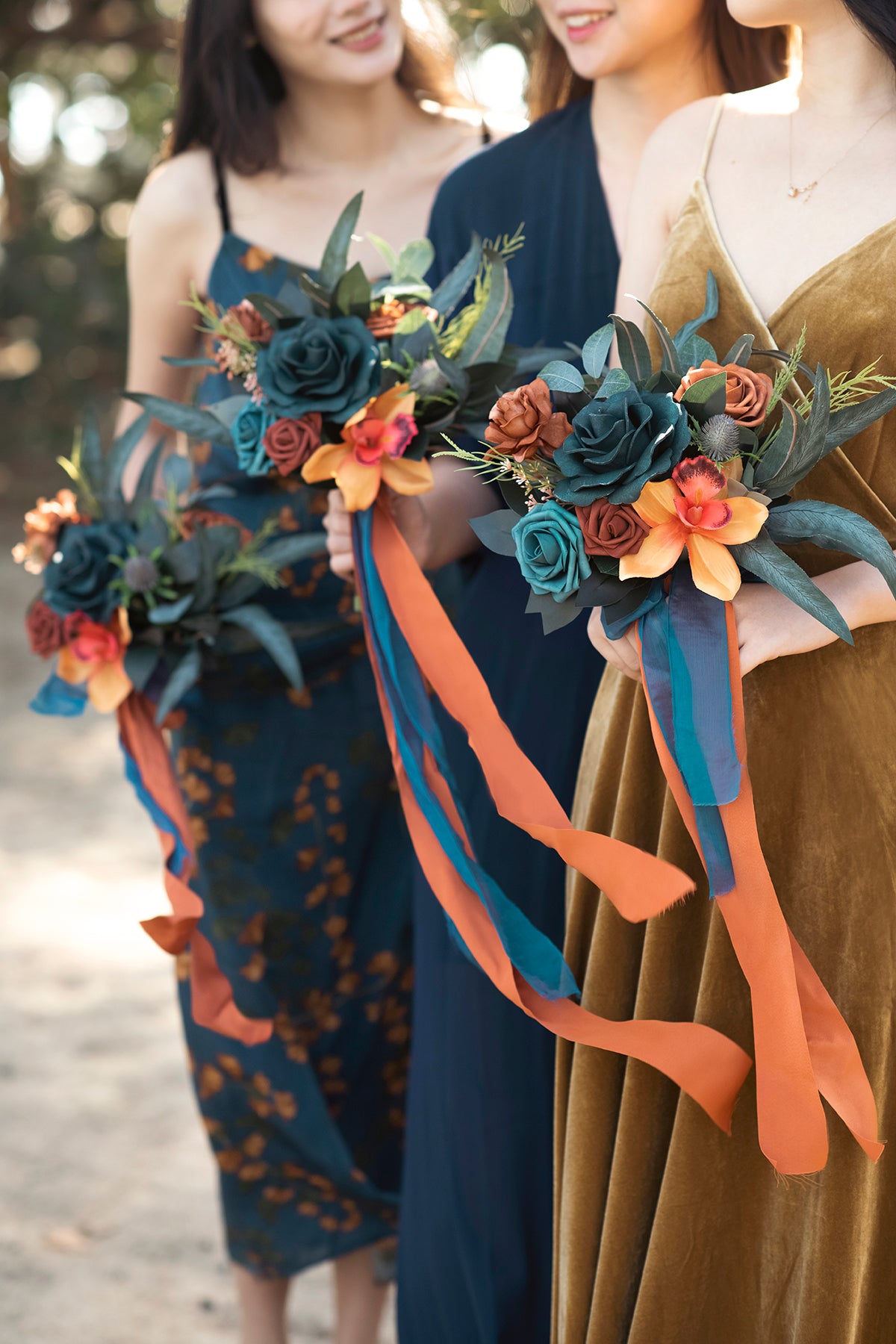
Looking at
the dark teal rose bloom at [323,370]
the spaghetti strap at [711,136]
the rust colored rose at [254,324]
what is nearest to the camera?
the spaghetti strap at [711,136]

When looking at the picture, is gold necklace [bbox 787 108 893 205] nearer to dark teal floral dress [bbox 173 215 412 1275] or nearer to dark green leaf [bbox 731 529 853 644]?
dark green leaf [bbox 731 529 853 644]

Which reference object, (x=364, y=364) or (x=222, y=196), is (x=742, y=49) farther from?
(x=222, y=196)

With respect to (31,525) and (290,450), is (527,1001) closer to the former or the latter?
(290,450)

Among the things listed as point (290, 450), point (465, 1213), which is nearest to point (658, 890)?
point (290, 450)

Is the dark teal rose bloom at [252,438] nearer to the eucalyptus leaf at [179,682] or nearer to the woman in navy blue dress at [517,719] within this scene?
the woman in navy blue dress at [517,719]

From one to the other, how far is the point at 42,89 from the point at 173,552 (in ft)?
34.5

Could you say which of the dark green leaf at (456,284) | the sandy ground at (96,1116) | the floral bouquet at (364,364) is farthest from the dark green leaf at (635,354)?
the sandy ground at (96,1116)

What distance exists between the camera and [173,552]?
228cm

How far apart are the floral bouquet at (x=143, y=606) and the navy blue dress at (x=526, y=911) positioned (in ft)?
1.20

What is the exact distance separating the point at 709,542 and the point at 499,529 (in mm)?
221

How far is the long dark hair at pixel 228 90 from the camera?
2412 millimetres

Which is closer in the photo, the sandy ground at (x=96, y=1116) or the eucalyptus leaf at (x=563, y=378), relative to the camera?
the eucalyptus leaf at (x=563, y=378)

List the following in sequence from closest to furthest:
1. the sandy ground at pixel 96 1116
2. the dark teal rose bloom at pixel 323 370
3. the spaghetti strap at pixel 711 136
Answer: the spaghetti strap at pixel 711 136
the dark teal rose bloom at pixel 323 370
the sandy ground at pixel 96 1116

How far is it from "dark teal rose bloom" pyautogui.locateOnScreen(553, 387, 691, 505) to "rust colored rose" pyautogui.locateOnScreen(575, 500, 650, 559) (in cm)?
1
